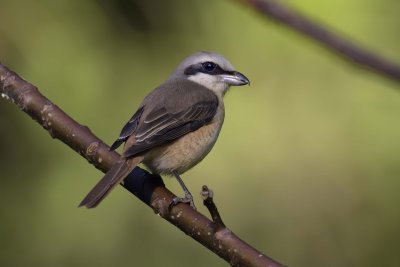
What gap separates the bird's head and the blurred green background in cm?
29

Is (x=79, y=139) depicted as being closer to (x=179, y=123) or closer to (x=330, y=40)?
(x=179, y=123)

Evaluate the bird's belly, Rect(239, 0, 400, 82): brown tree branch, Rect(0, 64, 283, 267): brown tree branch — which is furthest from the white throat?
Rect(239, 0, 400, 82): brown tree branch

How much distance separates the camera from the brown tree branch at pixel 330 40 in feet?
Answer: 3.08

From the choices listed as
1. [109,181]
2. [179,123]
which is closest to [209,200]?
[109,181]

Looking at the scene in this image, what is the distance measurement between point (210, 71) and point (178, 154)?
0.78 m

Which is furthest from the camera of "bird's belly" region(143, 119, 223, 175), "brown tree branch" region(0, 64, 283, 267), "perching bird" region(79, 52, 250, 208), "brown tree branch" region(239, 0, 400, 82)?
"bird's belly" region(143, 119, 223, 175)

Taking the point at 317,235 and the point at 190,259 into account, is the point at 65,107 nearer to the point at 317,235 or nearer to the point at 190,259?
the point at 190,259

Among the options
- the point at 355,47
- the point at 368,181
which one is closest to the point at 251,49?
the point at 368,181

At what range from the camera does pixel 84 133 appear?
2.75 m

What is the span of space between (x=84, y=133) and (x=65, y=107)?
1164 millimetres

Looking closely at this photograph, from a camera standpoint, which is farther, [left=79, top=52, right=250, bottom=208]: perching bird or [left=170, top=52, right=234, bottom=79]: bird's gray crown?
[left=170, top=52, right=234, bottom=79]: bird's gray crown

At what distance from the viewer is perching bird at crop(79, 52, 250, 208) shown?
2.98 metres

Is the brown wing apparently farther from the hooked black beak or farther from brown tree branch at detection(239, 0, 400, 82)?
brown tree branch at detection(239, 0, 400, 82)

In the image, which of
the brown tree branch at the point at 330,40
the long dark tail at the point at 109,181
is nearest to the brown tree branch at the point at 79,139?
the long dark tail at the point at 109,181
